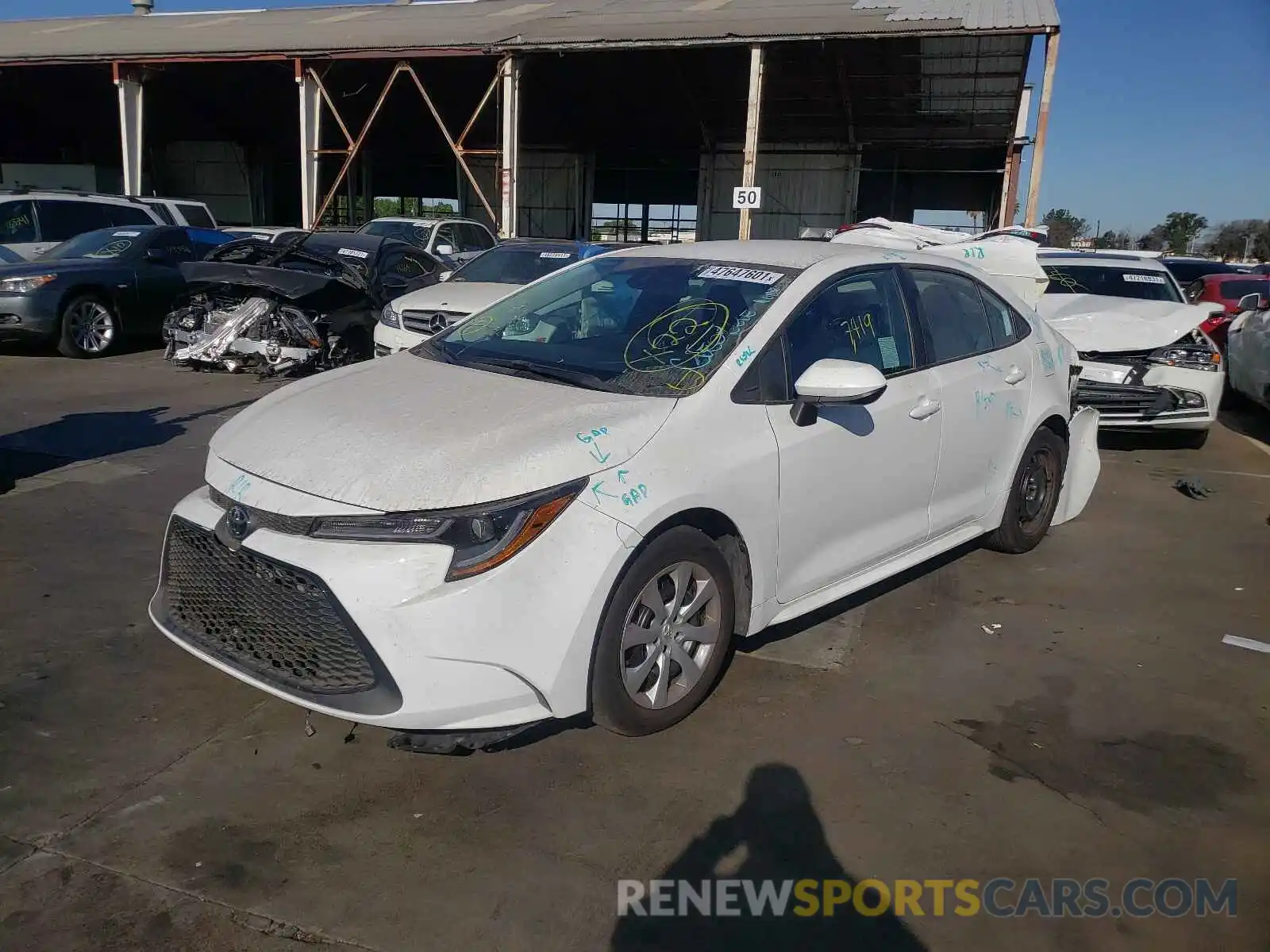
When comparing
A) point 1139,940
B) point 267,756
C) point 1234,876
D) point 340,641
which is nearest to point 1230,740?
point 1234,876

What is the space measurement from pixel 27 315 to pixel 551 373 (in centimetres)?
993

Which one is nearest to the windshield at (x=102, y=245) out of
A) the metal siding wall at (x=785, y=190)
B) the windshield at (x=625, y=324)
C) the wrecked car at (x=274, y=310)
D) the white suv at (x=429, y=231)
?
the wrecked car at (x=274, y=310)

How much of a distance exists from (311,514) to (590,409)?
0.96m

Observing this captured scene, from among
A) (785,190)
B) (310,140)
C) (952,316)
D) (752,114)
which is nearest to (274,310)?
(952,316)

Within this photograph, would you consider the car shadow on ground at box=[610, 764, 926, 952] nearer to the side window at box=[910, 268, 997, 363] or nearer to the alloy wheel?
the alloy wheel

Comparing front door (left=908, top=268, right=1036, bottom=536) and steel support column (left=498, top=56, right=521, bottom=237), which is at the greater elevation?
steel support column (left=498, top=56, right=521, bottom=237)

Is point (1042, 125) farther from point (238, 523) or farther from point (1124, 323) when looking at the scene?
point (238, 523)

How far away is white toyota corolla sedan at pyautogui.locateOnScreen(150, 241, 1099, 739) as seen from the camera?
284cm

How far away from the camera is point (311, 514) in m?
2.90

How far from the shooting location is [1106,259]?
10312 millimetres

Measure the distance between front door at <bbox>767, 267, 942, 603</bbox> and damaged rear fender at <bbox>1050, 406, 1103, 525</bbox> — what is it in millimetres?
1704

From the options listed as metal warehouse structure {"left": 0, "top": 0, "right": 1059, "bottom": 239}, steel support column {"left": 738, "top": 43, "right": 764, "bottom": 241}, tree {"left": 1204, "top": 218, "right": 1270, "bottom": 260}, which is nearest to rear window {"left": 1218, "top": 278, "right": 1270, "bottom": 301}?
metal warehouse structure {"left": 0, "top": 0, "right": 1059, "bottom": 239}

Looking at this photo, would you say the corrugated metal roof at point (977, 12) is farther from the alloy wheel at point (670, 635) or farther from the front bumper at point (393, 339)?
the alloy wheel at point (670, 635)

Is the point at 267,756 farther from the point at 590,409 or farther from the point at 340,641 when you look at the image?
the point at 590,409
